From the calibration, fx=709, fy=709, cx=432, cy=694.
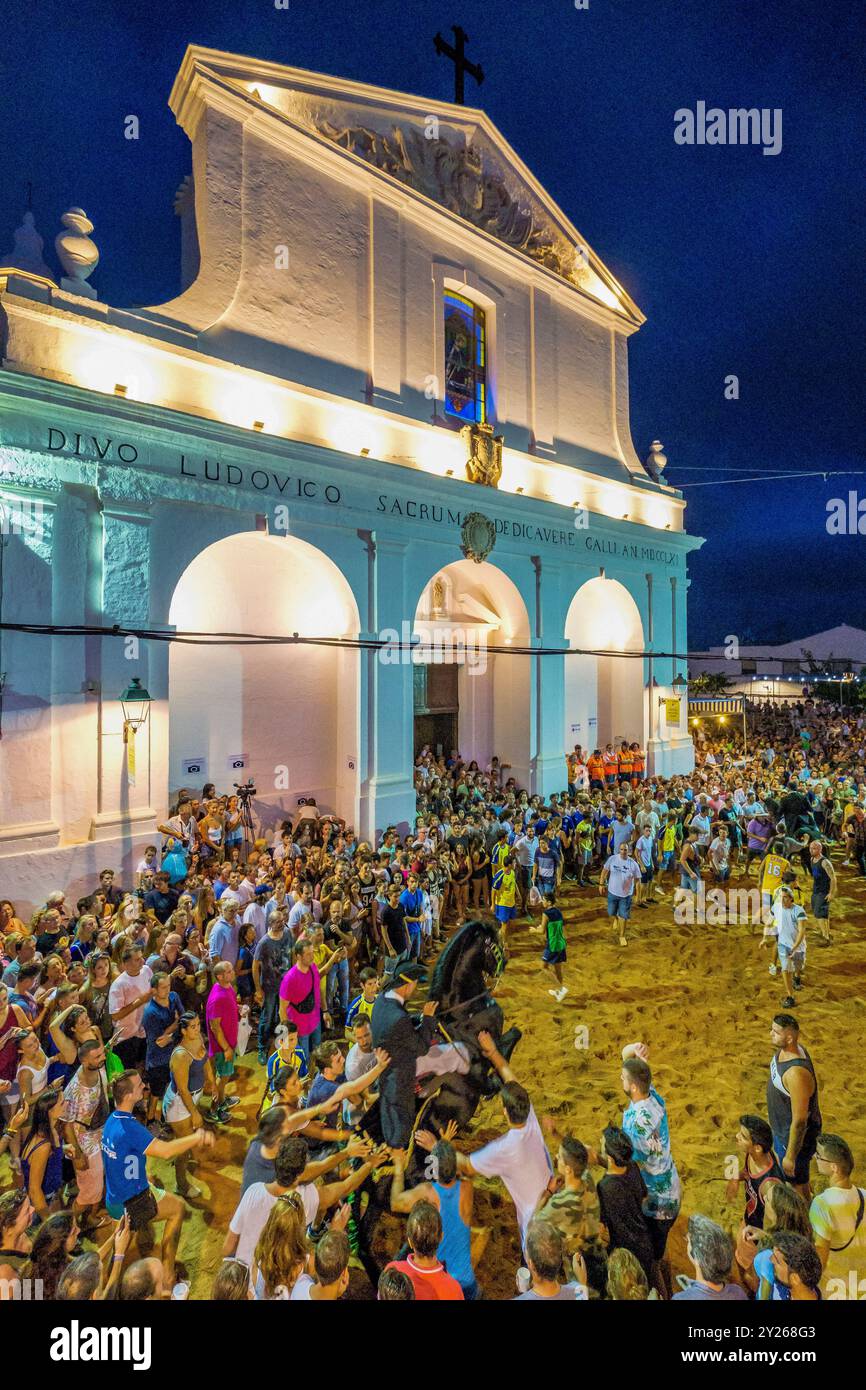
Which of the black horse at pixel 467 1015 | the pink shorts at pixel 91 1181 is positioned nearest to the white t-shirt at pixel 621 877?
the black horse at pixel 467 1015

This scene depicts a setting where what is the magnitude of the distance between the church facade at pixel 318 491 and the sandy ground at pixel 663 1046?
5510 mm

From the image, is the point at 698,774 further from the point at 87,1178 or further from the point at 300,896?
the point at 87,1178

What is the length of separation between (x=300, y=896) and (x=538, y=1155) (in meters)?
4.19

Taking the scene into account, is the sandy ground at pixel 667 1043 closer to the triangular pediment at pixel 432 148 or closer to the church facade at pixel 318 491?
the church facade at pixel 318 491

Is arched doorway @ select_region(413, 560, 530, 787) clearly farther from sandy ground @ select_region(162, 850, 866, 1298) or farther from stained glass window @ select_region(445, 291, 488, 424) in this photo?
sandy ground @ select_region(162, 850, 866, 1298)

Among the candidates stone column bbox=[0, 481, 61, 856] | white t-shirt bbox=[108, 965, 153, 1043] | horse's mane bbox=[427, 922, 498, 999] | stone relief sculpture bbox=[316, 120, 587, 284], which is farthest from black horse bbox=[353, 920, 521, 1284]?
stone relief sculpture bbox=[316, 120, 587, 284]

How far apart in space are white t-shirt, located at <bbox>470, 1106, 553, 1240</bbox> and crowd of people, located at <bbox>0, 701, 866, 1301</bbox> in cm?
1

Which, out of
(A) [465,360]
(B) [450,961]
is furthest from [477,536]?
(B) [450,961]

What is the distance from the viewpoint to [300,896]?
7566 mm

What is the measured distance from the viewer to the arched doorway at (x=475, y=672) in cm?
1709

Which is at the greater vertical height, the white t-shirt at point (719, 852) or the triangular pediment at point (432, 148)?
the triangular pediment at point (432, 148)

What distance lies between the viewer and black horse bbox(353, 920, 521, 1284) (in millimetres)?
4309

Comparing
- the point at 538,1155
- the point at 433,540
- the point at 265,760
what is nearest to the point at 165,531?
the point at 265,760

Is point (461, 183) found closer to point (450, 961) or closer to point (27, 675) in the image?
point (27, 675)
